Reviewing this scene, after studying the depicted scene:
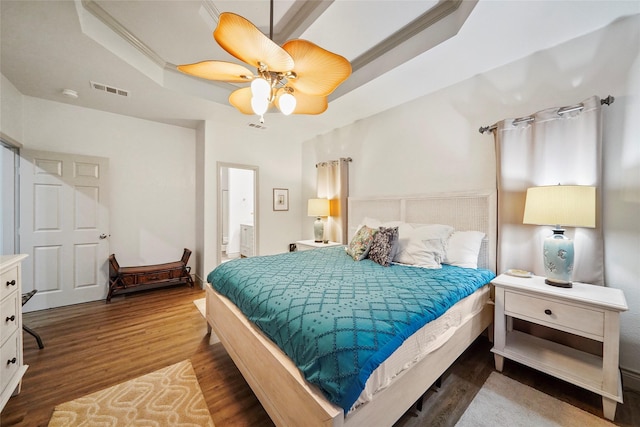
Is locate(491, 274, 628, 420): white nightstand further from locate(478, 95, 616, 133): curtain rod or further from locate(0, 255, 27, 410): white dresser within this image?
locate(0, 255, 27, 410): white dresser

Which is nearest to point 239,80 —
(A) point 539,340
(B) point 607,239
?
(B) point 607,239

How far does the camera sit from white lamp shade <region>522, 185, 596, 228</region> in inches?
64.3

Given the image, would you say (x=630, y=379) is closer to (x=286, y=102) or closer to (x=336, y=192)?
(x=286, y=102)

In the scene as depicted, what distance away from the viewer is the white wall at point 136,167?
320 cm

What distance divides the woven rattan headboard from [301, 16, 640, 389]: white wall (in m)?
0.13

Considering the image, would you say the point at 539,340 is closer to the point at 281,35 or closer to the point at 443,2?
the point at 443,2

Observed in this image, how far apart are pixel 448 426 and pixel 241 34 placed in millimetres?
2494

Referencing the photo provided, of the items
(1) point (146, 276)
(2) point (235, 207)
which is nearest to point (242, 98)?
(1) point (146, 276)

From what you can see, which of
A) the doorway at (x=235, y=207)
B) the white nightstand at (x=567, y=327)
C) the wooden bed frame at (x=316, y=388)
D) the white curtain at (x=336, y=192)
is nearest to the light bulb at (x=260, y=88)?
the wooden bed frame at (x=316, y=388)

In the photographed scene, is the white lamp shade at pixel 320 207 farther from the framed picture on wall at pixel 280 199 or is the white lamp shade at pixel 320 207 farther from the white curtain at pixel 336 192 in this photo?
the framed picture on wall at pixel 280 199

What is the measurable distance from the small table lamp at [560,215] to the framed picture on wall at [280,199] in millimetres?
3864

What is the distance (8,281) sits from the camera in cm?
153

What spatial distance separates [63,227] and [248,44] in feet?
12.4

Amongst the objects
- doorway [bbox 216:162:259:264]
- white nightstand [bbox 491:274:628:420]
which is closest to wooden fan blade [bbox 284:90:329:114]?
white nightstand [bbox 491:274:628:420]
